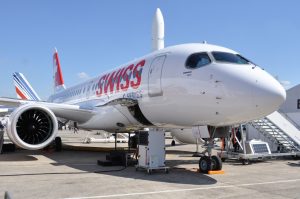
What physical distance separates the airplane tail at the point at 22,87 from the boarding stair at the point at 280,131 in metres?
17.3

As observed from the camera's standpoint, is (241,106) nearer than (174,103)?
Yes

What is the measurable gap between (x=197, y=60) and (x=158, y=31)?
20036 millimetres

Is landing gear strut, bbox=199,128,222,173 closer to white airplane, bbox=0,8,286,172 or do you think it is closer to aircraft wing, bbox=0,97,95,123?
white airplane, bbox=0,8,286,172

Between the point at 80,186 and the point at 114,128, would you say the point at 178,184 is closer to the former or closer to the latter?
the point at 80,186

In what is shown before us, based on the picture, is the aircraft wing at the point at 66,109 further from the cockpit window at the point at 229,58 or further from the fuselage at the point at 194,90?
the cockpit window at the point at 229,58

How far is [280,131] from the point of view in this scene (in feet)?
46.7

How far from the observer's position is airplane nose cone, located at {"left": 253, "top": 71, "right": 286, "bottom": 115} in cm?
762

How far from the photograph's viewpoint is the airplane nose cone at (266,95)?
25.0ft

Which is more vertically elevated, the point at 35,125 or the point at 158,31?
the point at 158,31

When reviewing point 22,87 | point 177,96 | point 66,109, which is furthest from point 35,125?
point 22,87

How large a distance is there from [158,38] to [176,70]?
64.2 feet

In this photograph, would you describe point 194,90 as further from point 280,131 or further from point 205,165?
point 280,131

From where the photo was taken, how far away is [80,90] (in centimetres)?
1764

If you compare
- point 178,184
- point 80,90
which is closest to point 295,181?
point 178,184
